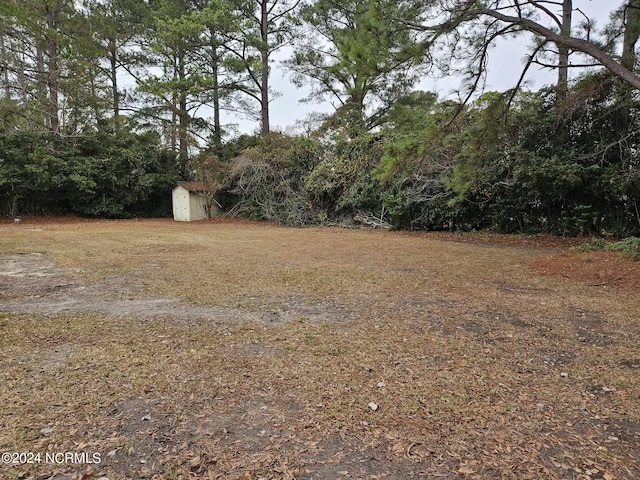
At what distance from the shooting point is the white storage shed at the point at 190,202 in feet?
55.2

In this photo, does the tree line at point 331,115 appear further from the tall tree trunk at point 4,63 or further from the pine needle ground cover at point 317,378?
the pine needle ground cover at point 317,378

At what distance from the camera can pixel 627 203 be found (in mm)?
8188

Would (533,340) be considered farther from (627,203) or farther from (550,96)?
(550,96)

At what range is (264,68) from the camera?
A: 18.3 metres

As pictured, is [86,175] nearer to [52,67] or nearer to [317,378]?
[52,67]

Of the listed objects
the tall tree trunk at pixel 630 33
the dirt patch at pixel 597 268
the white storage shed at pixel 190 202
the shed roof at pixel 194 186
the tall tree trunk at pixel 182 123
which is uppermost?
the tall tree trunk at pixel 182 123

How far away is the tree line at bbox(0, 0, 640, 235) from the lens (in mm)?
5383

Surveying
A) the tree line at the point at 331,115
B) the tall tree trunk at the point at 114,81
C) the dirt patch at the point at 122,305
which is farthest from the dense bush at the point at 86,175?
the dirt patch at the point at 122,305

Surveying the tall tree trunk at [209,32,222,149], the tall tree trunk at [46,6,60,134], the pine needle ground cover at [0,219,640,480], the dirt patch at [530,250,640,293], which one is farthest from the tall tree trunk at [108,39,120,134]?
the dirt patch at [530,250,640,293]

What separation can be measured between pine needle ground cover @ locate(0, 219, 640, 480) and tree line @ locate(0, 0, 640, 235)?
10.8 ft

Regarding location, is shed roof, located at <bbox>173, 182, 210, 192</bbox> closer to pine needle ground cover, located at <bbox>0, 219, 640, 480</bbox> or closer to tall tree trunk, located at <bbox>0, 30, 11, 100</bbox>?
tall tree trunk, located at <bbox>0, 30, 11, 100</bbox>

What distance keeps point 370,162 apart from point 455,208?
3441mm

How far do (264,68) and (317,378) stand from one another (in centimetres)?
1895

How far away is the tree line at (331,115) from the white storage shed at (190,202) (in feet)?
2.21
